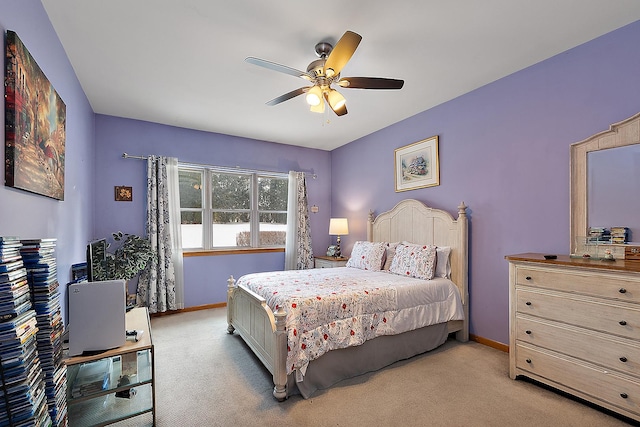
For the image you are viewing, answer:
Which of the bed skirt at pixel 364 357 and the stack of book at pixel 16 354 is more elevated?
the stack of book at pixel 16 354

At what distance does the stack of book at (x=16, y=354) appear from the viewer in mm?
1059

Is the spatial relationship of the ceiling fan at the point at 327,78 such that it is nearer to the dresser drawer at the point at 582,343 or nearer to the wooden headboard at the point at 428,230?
the wooden headboard at the point at 428,230

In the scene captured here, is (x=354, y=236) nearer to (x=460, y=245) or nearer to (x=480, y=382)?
(x=460, y=245)

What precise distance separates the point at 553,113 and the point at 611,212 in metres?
0.95

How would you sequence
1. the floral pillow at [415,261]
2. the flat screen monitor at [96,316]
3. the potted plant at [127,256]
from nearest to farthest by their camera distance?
the flat screen monitor at [96,316], the floral pillow at [415,261], the potted plant at [127,256]

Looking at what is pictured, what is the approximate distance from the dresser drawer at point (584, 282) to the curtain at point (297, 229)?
3367 mm

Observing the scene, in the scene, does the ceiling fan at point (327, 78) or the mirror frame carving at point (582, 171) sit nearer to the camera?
the ceiling fan at point (327, 78)

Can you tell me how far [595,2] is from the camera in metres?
1.95

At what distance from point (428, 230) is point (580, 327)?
5.73 ft

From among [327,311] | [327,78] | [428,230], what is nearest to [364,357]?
[327,311]

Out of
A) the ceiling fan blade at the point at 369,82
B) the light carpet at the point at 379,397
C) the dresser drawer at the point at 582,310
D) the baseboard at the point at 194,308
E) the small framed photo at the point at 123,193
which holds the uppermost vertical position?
the ceiling fan blade at the point at 369,82

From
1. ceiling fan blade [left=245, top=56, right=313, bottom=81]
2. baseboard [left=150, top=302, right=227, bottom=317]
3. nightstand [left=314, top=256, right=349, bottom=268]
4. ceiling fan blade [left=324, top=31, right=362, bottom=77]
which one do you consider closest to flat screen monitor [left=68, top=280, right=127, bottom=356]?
ceiling fan blade [left=245, top=56, right=313, bottom=81]

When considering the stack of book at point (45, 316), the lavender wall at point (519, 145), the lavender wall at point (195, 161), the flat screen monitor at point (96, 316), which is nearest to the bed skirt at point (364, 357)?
the lavender wall at point (519, 145)

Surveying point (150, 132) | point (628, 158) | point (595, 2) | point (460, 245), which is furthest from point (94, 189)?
point (628, 158)
